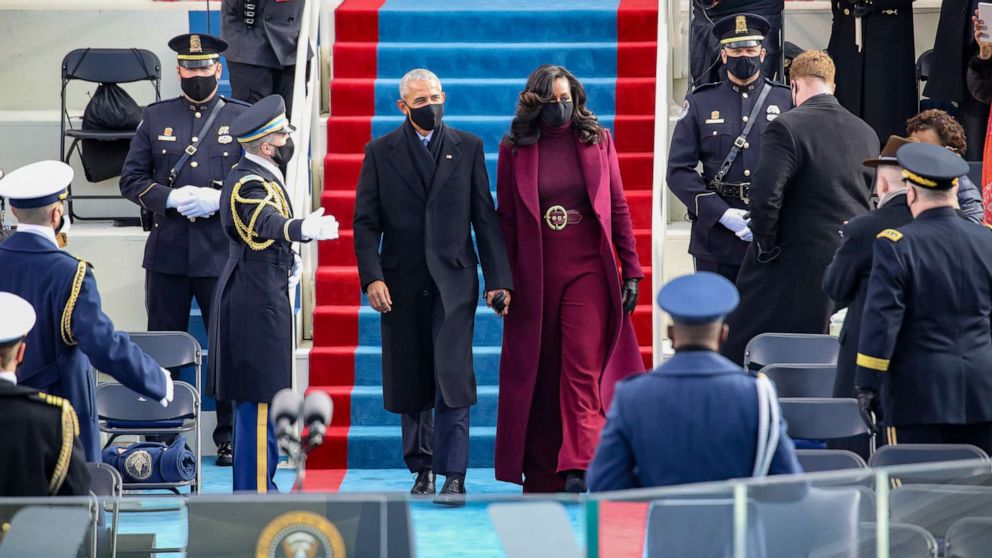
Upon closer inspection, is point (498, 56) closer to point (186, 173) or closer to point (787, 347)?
point (186, 173)

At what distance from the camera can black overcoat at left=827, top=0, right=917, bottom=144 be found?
9.84 metres

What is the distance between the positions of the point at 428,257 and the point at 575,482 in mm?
1152

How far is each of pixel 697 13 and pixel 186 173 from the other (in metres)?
2.97

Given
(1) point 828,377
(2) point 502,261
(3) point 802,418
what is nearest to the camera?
(3) point 802,418

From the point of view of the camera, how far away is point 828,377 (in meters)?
6.79

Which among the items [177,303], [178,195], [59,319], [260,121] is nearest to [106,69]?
[178,195]

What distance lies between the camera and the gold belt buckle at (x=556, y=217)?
7.39 m

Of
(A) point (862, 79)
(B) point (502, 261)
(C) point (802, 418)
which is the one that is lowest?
(C) point (802, 418)

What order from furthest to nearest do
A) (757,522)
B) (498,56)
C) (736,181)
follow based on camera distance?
1. (498,56)
2. (736,181)
3. (757,522)

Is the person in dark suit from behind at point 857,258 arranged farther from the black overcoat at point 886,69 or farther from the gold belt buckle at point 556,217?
the black overcoat at point 886,69

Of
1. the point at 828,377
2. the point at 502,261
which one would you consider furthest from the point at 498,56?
the point at 828,377

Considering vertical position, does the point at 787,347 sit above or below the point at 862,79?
below

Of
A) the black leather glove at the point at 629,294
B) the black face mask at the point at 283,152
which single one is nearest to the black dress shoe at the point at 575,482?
the black leather glove at the point at 629,294

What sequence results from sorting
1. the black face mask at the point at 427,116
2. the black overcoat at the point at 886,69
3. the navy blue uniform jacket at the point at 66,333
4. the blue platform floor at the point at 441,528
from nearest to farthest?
the blue platform floor at the point at 441,528
the navy blue uniform jacket at the point at 66,333
the black face mask at the point at 427,116
the black overcoat at the point at 886,69
